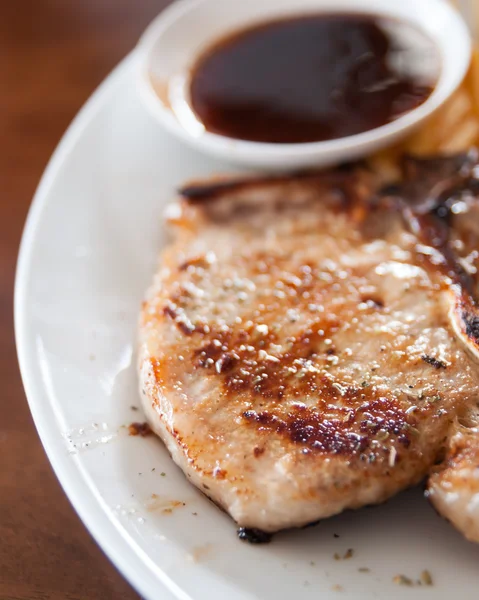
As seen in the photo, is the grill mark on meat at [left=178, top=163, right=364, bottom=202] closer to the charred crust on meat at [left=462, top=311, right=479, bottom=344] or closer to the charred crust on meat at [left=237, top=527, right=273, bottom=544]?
the charred crust on meat at [left=462, top=311, right=479, bottom=344]

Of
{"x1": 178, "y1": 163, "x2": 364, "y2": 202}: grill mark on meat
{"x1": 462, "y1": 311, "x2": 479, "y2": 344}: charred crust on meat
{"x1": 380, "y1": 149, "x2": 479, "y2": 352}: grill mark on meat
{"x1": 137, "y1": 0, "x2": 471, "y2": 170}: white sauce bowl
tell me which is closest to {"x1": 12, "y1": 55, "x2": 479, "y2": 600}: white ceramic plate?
{"x1": 178, "y1": 163, "x2": 364, "y2": 202}: grill mark on meat

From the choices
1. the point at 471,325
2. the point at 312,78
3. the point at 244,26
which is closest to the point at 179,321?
the point at 471,325

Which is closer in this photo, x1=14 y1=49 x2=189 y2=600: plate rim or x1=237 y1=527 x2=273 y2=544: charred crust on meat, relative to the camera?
x1=14 y1=49 x2=189 y2=600: plate rim

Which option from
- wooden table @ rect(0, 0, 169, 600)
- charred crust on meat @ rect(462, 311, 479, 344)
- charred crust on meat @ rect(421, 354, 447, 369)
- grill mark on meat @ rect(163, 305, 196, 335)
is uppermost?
charred crust on meat @ rect(462, 311, 479, 344)

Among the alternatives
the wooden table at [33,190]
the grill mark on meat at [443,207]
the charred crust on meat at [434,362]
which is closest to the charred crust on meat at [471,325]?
the grill mark on meat at [443,207]

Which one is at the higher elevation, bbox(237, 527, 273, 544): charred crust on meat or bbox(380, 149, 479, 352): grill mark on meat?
bbox(380, 149, 479, 352): grill mark on meat

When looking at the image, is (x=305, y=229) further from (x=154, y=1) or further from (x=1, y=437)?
(x=154, y=1)

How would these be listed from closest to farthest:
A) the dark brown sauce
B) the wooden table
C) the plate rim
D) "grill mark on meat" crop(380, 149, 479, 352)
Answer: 1. the plate rim
2. the wooden table
3. "grill mark on meat" crop(380, 149, 479, 352)
4. the dark brown sauce

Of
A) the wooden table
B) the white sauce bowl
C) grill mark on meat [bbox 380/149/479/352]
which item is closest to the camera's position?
the wooden table
